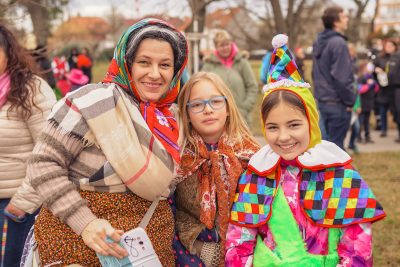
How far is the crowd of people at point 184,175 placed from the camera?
2096 millimetres

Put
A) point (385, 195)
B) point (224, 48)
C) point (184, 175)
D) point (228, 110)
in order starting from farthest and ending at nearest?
point (224, 48) < point (385, 195) < point (228, 110) < point (184, 175)

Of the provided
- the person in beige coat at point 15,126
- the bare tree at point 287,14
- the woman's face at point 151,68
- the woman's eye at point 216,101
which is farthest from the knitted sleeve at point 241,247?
the bare tree at point 287,14

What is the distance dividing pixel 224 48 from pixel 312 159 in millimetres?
4475

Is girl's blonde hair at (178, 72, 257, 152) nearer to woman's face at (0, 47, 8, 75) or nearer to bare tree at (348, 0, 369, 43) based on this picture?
woman's face at (0, 47, 8, 75)

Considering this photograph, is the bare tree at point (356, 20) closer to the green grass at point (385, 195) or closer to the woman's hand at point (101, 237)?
the green grass at point (385, 195)

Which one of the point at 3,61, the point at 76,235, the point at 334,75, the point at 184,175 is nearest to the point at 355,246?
the point at 184,175

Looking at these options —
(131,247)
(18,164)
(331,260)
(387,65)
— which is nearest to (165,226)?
(131,247)

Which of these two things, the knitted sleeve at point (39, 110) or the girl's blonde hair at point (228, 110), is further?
the knitted sleeve at point (39, 110)

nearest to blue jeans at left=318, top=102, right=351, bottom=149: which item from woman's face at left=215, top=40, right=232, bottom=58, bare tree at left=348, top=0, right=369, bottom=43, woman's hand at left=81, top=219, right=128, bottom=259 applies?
woman's face at left=215, top=40, right=232, bottom=58

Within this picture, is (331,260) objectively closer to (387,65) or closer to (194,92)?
(194,92)

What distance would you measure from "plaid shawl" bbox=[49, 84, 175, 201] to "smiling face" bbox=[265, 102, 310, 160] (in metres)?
0.54

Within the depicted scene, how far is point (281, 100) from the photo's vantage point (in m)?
2.38

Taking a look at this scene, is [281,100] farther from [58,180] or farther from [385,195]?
[385,195]

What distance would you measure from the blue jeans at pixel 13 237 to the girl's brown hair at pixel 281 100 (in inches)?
62.3
